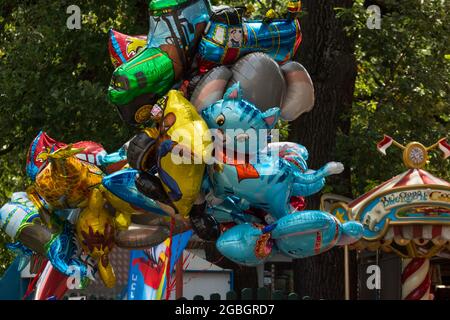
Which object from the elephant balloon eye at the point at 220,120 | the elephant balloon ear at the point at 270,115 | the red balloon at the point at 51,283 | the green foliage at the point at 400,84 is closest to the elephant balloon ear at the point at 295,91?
the elephant balloon ear at the point at 270,115

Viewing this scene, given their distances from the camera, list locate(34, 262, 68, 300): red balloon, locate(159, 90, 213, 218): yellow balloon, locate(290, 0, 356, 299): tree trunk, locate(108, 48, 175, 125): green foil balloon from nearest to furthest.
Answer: locate(159, 90, 213, 218): yellow balloon, locate(108, 48, 175, 125): green foil balloon, locate(34, 262, 68, 300): red balloon, locate(290, 0, 356, 299): tree trunk

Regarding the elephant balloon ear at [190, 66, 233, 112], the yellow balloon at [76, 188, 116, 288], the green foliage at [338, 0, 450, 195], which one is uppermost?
the green foliage at [338, 0, 450, 195]

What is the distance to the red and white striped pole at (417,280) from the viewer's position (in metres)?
12.9

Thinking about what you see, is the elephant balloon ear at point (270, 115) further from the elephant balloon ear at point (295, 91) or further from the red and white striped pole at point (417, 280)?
the red and white striped pole at point (417, 280)

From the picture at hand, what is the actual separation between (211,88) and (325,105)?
5189mm

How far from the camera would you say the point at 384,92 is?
1360 cm

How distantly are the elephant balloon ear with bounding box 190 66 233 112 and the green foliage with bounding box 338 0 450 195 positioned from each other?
16.4 ft

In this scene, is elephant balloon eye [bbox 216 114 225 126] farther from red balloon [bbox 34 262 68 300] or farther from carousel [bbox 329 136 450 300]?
carousel [bbox 329 136 450 300]

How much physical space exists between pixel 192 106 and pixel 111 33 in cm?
149

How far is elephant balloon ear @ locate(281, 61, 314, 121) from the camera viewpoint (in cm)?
845

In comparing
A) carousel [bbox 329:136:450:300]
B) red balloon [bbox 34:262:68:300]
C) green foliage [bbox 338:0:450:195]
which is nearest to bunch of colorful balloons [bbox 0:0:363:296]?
red balloon [bbox 34:262:68:300]

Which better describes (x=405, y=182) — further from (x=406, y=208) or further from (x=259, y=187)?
(x=259, y=187)

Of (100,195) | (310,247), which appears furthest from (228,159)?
(100,195)

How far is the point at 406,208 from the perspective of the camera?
11.4 metres
